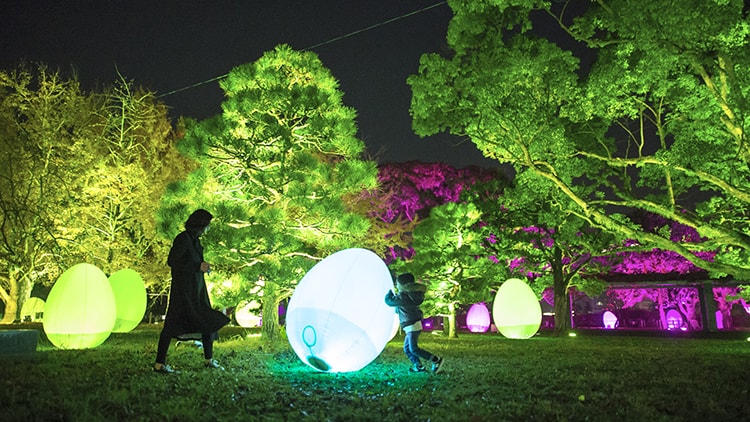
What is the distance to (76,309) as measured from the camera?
29.6ft

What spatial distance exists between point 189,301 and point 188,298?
0.04 m

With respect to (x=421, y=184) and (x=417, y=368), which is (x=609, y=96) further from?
(x=421, y=184)

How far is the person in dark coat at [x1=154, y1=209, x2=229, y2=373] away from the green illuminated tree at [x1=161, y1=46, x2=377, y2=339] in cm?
327

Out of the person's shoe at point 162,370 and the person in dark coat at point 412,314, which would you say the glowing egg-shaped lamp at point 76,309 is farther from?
the person in dark coat at point 412,314

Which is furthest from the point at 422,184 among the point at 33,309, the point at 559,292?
the point at 33,309

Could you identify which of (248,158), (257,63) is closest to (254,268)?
(248,158)

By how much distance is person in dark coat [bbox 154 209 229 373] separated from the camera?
253 inches

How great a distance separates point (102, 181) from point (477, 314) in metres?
17.6

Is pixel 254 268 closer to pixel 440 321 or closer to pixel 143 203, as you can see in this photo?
pixel 143 203

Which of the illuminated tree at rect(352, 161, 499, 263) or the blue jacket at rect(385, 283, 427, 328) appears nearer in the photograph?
the blue jacket at rect(385, 283, 427, 328)

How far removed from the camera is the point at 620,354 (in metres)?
10.4

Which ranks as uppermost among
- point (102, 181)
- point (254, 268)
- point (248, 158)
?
point (102, 181)

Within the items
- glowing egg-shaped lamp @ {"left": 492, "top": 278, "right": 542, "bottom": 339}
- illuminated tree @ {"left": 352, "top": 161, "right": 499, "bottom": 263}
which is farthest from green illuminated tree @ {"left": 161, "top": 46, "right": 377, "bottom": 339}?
illuminated tree @ {"left": 352, "top": 161, "right": 499, "bottom": 263}

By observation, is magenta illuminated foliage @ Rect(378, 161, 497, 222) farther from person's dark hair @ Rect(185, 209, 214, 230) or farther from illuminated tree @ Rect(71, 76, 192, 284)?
person's dark hair @ Rect(185, 209, 214, 230)
